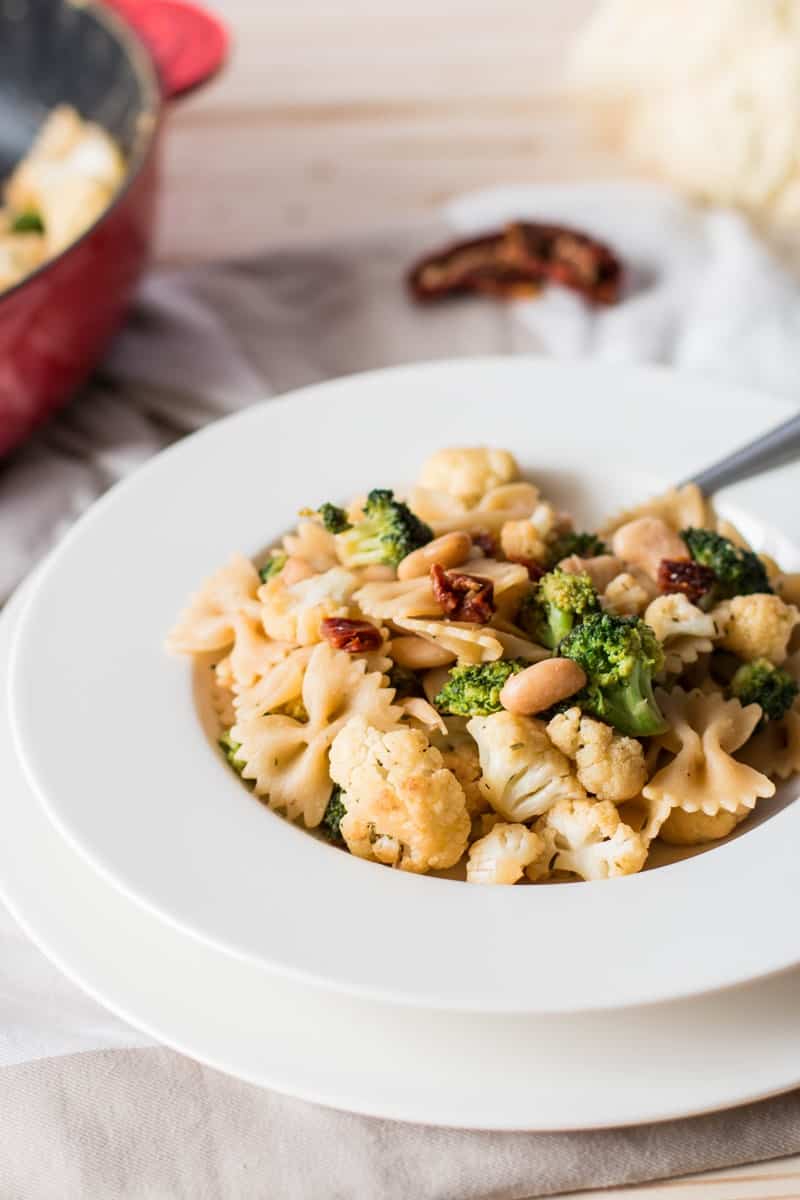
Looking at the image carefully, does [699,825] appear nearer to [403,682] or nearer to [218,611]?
[403,682]

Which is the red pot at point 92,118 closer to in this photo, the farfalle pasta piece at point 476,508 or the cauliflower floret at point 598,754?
the farfalle pasta piece at point 476,508

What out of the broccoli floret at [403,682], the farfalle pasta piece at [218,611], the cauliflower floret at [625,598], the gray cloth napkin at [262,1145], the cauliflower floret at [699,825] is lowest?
the gray cloth napkin at [262,1145]

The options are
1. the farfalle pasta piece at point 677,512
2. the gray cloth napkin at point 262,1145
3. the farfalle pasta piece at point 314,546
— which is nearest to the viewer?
the gray cloth napkin at point 262,1145

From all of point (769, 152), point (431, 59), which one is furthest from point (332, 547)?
point (431, 59)

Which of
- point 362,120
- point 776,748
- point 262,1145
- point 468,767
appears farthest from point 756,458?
point 362,120

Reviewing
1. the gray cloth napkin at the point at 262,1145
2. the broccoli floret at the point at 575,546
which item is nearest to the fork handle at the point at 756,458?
the broccoli floret at the point at 575,546

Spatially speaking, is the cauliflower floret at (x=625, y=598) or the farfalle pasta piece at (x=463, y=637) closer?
the farfalle pasta piece at (x=463, y=637)

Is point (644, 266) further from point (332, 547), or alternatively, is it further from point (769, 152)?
point (332, 547)
